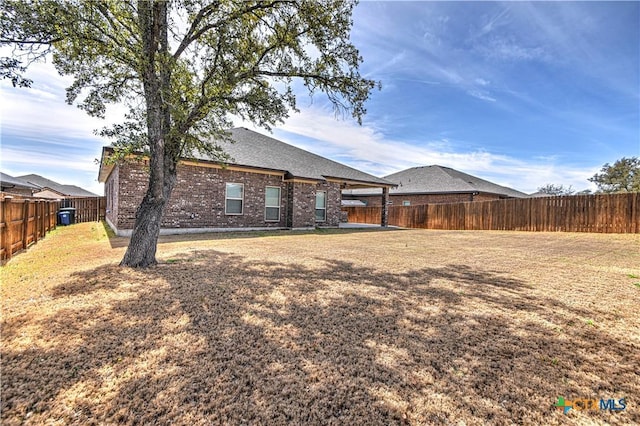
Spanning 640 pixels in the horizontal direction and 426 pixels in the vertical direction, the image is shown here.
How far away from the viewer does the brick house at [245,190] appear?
11112 millimetres

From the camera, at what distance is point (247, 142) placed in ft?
54.0

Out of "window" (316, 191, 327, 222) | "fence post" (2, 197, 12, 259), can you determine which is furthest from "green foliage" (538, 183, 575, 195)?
"fence post" (2, 197, 12, 259)

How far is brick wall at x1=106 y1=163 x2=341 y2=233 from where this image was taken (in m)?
11.0

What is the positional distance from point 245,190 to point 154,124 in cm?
810

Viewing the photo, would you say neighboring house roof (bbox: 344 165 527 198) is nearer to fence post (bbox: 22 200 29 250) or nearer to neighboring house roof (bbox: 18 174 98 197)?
fence post (bbox: 22 200 29 250)

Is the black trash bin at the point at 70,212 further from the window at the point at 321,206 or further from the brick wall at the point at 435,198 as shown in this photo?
the brick wall at the point at 435,198

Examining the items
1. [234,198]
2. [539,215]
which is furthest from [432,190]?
[234,198]

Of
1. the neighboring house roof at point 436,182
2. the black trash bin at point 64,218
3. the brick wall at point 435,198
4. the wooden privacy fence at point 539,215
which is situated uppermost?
the neighboring house roof at point 436,182

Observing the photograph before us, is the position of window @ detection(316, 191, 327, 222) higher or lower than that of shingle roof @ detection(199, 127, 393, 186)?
lower

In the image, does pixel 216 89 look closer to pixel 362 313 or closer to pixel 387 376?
pixel 362 313

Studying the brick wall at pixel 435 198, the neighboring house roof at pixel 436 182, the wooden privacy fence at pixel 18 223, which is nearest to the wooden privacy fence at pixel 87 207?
the wooden privacy fence at pixel 18 223

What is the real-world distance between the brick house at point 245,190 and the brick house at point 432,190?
7.94m

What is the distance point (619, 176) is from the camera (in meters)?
30.8

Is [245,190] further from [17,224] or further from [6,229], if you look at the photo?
[6,229]
